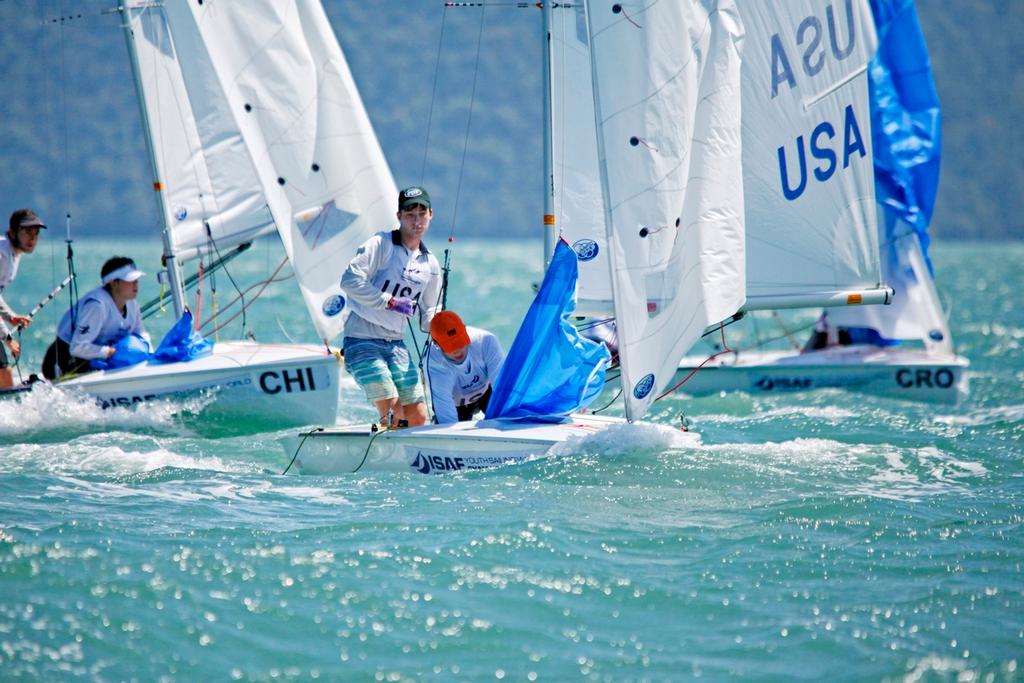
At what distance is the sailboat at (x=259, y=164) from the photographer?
7.85 m

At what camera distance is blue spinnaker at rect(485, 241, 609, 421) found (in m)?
5.75

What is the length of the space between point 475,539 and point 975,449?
354 centimetres

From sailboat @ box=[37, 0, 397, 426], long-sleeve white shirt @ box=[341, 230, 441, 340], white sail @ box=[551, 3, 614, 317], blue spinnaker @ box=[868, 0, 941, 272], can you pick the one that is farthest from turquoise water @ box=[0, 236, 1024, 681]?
blue spinnaker @ box=[868, 0, 941, 272]

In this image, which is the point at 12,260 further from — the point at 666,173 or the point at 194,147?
the point at 666,173

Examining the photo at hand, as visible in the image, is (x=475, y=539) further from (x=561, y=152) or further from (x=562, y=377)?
(x=561, y=152)

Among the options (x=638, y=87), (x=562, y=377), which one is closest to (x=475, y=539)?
(x=562, y=377)

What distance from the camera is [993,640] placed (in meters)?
3.89

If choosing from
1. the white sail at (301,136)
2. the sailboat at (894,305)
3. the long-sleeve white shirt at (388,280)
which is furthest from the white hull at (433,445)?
the sailboat at (894,305)

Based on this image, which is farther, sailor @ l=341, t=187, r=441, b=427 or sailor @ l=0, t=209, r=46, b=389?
sailor @ l=0, t=209, r=46, b=389

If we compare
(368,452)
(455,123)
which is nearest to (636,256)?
(368,452)

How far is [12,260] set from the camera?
7.66 meters

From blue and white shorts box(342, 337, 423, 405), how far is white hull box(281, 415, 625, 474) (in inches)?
9.2

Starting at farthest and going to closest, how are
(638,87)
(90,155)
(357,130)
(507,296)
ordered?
1. (90,155)
2. (507,296)
3. (357,130)
4. (638,87)

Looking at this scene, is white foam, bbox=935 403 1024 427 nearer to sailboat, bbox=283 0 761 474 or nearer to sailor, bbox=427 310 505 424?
sailboat, bbox=283 0 761 474
